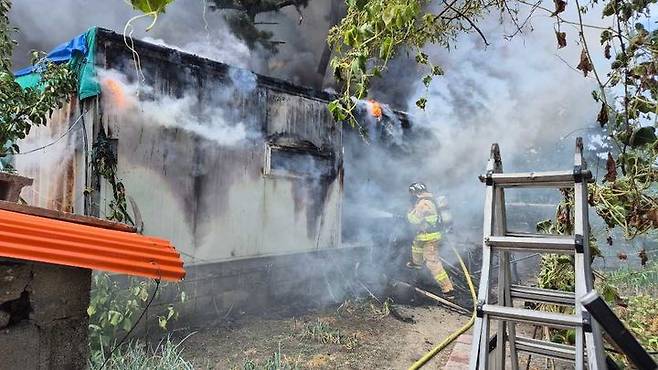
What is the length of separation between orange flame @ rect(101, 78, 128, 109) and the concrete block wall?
3.95 metres

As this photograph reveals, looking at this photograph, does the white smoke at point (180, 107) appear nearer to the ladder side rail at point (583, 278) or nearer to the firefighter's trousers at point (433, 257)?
the firefighter's trousers at point (433, 257)

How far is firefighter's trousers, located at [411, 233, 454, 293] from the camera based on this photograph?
28.3 feet

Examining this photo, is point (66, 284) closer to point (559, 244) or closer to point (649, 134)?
point (559, 244)

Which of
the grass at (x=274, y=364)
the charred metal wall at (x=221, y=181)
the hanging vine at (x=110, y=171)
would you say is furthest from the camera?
the charred metal wall at (x=221, y=181)

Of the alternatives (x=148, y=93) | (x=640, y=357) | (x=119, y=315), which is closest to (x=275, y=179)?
(x=148, y=93)

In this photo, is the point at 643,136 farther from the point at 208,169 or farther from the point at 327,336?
the point at 208,169

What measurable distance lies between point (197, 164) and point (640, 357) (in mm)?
6543

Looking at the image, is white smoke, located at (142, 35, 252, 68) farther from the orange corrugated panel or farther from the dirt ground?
the orange corrugated panel

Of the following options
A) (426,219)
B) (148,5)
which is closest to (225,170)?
(426,219)

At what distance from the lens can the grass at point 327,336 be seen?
6105 millimetres

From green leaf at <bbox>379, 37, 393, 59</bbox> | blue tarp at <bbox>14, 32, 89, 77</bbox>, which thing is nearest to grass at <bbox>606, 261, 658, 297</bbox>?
green leaf at <bbox>379, 37, 393, 59</bbox>

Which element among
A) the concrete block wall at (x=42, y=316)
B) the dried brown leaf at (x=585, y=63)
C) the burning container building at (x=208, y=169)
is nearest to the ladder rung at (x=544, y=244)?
the dried brown leaf at (x=585, y=63)

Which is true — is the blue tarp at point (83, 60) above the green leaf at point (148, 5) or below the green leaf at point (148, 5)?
above

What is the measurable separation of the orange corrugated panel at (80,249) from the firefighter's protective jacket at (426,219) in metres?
7.08
